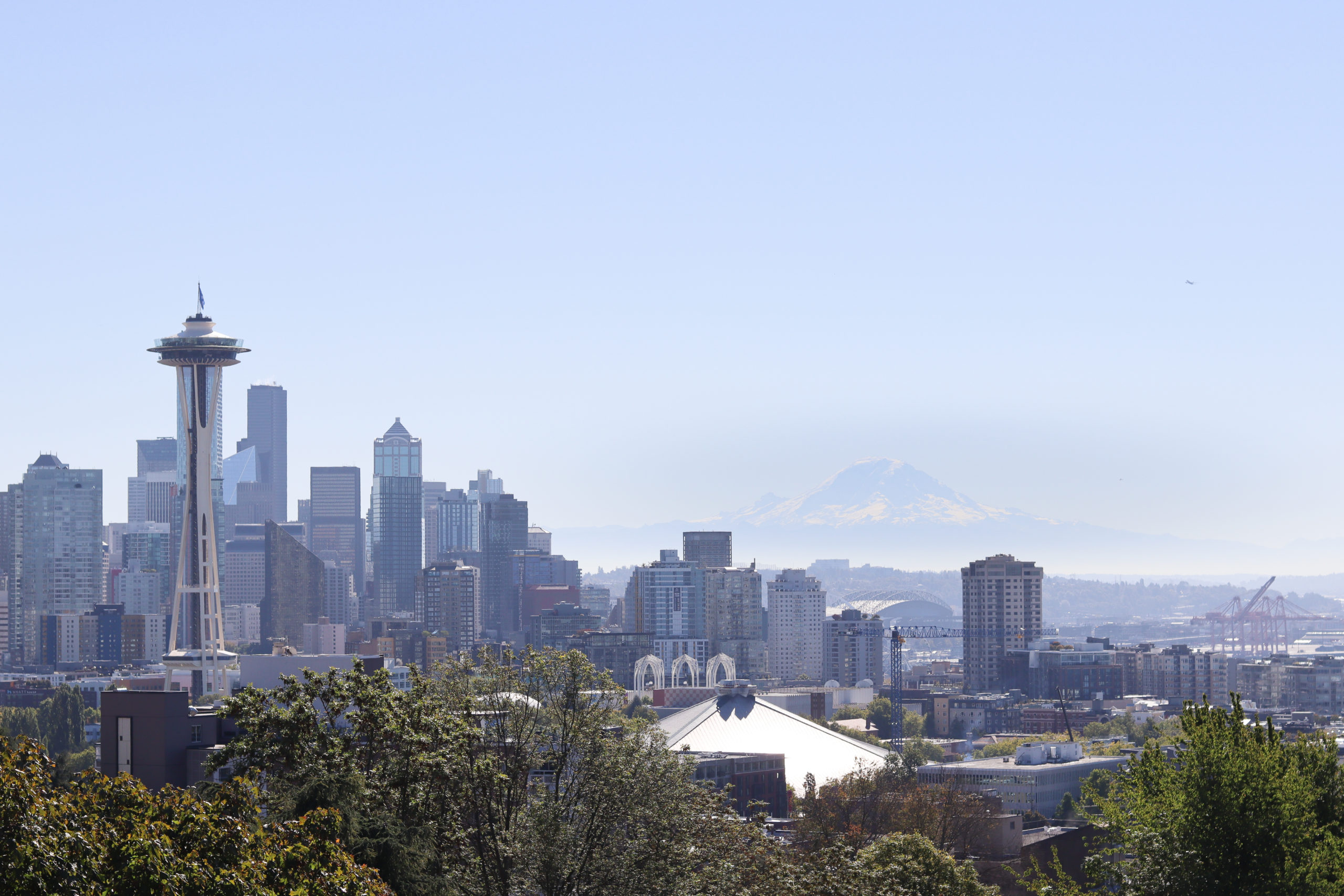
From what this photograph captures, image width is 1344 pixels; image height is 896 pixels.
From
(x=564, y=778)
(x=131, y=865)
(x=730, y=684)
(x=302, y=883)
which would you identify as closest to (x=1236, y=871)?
(x=564, y=778)

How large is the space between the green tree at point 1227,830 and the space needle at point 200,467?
156993 millimetres

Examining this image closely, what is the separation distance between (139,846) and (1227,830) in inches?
755

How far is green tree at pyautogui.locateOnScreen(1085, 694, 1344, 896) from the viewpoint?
30062 millimetres

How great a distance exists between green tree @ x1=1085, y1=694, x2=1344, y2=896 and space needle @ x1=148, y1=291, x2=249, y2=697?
157m

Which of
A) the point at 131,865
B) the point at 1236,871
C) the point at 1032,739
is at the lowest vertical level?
the point at 1032,739

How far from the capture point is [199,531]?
188625 millimetres

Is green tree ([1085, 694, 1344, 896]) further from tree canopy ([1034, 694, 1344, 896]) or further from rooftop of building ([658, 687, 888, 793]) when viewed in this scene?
rooftop of building ([658, 687, 888, 793])

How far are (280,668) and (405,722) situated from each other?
378ft

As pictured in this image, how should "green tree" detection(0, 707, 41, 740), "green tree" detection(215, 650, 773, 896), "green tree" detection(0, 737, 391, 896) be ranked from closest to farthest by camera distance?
"green tree" detection(0, 737, 391, 896)
"green tree" detection(215, 650, 773, 896)
"green tree" detection(0, 707, 41, 740)

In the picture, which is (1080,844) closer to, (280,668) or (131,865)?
(131,865)

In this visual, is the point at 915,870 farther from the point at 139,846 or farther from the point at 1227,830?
the point at 139,846

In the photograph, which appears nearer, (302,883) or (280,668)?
(302,883)

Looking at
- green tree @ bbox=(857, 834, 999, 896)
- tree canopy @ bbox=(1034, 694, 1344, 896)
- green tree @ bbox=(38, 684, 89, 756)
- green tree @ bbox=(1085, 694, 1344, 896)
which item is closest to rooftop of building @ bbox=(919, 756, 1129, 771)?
green tree @ bbox=(38, 684, 89, 756)

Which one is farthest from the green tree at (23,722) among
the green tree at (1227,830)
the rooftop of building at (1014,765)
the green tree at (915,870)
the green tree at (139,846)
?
the green tree at (139,846)
